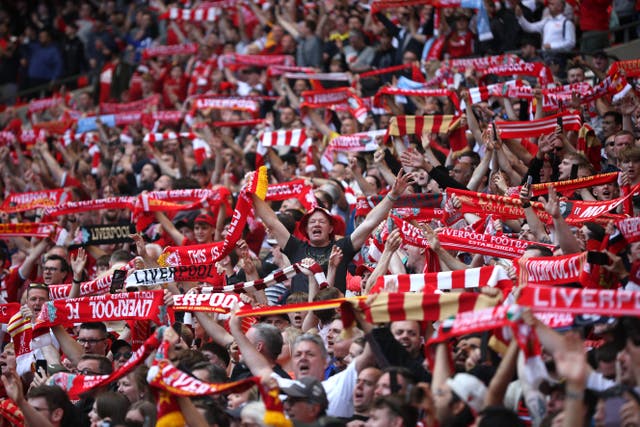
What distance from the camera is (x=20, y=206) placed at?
13125 millimetres

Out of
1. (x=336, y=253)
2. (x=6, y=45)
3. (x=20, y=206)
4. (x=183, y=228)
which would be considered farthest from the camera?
(x=6, y=45)

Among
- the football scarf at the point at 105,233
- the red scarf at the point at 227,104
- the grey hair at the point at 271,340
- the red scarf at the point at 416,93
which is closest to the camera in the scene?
the grey hair at the point at 271,340

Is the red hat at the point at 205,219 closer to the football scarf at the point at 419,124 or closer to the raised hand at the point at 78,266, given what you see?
the raised hand at the point at 78,266

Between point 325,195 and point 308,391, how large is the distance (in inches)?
178

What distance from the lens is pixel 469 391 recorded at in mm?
5422

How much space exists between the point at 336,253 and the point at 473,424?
292 cm

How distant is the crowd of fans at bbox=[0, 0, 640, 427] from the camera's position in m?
5.82

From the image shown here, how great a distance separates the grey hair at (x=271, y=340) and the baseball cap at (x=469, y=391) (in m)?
1.71

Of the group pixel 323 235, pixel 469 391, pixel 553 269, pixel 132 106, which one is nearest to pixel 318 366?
pixel 469 391

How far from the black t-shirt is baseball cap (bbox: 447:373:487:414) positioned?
9.13 ft

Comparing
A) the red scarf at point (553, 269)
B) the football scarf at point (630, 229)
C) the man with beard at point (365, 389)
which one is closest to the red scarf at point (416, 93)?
the red scarf at point (553, 269)

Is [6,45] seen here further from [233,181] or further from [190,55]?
[233,181]

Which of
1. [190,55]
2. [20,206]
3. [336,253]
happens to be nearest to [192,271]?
[336,253]

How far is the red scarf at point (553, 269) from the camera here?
6.73 meters
